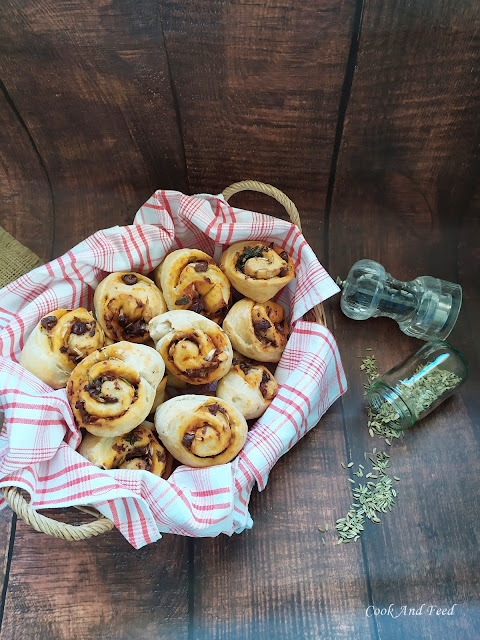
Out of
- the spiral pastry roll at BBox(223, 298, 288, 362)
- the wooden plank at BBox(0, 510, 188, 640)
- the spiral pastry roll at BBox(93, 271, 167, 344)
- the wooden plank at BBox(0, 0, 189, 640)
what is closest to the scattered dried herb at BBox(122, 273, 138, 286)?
the spiral pastry roll at BBox(93, 271, 167, 344)

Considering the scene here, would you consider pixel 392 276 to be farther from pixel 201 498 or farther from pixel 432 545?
pixel 201 498

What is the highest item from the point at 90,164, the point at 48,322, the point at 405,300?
the point at 90,164

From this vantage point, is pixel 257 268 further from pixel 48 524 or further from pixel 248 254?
pixel 48 524

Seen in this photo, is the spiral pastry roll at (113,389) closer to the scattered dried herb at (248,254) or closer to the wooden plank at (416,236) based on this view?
the scattered dried herb at (248,254)

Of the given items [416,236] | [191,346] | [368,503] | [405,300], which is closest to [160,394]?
[191,346]

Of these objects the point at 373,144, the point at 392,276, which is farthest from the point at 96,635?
the point at 373,144

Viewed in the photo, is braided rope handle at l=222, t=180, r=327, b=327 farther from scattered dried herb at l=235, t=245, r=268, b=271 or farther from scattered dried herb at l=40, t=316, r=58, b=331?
scattered dried herb at l=40, t=316, r=58, b=331

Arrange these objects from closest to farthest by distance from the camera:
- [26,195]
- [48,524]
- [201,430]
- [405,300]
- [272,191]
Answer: [48,524], [201,430], [272,191], [405,300], [26,195]
